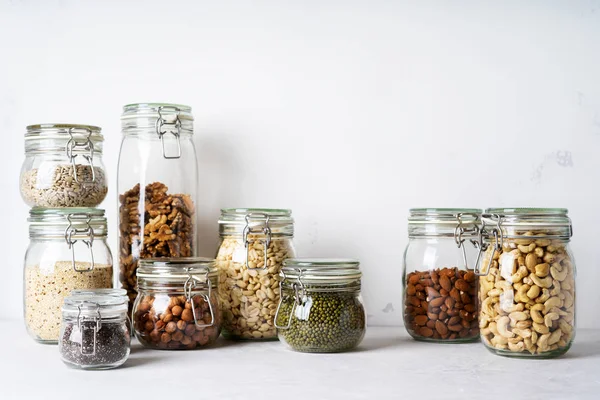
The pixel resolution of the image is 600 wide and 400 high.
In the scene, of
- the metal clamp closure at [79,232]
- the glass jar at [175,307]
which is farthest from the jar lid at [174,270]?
the metal clamp closure at [79,232]

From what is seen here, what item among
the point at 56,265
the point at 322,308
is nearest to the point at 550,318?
the point at 322,308

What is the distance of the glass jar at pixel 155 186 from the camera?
55.4 inches

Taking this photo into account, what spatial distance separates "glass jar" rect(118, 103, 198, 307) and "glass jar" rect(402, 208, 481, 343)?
42 cm

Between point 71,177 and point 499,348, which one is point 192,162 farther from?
point 499,348

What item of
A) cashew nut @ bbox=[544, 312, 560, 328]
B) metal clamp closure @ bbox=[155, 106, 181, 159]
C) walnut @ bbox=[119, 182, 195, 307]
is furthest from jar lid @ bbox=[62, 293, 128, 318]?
cashew nut @ bbox=[544, 312, 560, 328]

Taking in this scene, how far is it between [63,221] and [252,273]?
0.34 m

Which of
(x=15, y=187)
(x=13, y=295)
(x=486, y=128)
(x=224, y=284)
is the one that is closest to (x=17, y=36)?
(x=15, y=187)

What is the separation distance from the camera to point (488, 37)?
1525 millimetres

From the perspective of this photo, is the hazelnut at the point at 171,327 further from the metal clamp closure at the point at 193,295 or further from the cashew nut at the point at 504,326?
the cashew nut at the point at 504,326

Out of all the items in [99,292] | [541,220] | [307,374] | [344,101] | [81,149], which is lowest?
[307,374]

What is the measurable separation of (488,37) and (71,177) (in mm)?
860

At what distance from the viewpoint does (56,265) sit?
1.32 metres

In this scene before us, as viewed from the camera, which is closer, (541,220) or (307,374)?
(307,374)

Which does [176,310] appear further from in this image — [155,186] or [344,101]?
[344,101]
